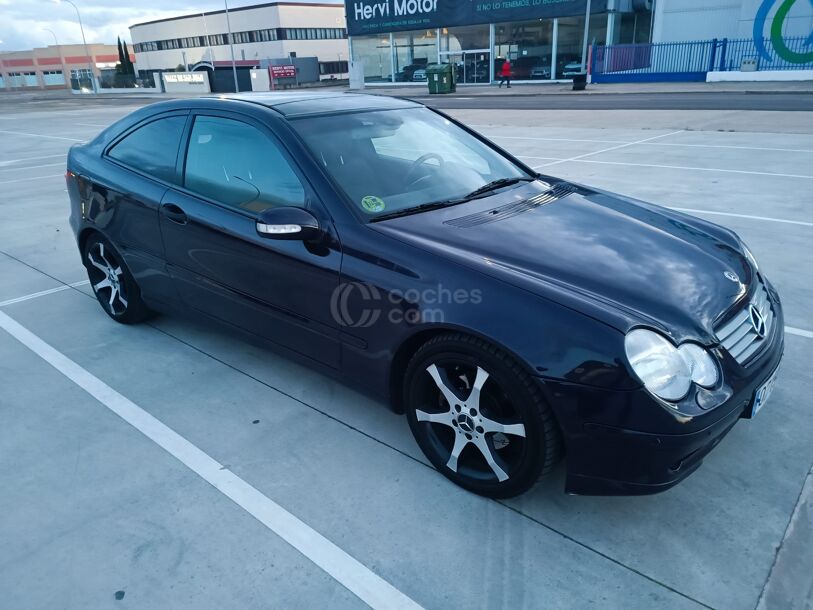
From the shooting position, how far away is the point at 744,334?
2.54 m

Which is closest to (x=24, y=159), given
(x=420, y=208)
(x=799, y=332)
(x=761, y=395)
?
(x=420, y=208)

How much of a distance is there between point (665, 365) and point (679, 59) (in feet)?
106

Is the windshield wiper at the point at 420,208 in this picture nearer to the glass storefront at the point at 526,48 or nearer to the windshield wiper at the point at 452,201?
the windshield wiper at the point at 452,201

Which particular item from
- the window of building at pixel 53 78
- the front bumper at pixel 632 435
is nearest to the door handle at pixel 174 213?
the front bumper at pixel 632 435

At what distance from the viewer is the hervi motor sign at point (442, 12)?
1281 inches

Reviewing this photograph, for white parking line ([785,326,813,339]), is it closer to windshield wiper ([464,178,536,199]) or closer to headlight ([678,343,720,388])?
windshield wiper ([464,178,536,199])

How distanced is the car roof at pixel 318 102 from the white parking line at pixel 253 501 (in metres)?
1.83

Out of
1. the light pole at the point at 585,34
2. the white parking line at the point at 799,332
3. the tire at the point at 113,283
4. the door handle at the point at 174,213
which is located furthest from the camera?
the light pole at the point at 585,34

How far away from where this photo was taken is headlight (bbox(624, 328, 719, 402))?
7.13ft

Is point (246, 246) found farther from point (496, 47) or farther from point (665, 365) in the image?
point (496, 47)

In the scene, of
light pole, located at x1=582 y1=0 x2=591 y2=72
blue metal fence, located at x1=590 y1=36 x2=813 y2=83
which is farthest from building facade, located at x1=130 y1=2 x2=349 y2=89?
blue metal fence, located at x1=590 y1=36 x2=813 y2=83

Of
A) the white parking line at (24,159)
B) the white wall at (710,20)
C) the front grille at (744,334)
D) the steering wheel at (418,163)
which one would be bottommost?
the white parking line at (24,159)

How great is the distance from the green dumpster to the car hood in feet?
98.8

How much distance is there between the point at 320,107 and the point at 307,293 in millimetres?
1176
